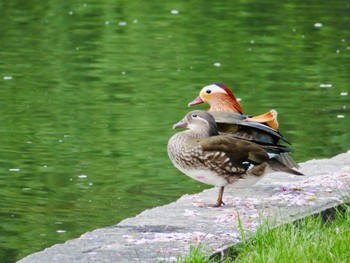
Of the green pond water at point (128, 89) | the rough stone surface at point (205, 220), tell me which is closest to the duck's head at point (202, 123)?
the rough stone surface at point (205, 220)

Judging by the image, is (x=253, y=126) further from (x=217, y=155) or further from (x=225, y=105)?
(x=225, y=105)

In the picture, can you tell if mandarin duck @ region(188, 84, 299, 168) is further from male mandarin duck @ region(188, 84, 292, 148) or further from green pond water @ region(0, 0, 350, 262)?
green pond water @ region(0, 0, 350, 262)

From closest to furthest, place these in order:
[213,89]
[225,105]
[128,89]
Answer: [225,105] < [213,89] < [128,89]

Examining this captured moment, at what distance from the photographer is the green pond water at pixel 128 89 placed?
8250 mm

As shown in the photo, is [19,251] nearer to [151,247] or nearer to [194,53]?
[151,247]

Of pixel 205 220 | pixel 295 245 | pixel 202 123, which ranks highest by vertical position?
pixel 202 123

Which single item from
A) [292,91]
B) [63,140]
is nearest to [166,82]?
[292,91]

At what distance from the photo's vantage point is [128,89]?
1278cm

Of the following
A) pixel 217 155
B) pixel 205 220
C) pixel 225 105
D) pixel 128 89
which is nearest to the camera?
pixel 205 220

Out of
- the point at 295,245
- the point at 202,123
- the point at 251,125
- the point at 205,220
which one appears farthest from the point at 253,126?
the point at 295,245

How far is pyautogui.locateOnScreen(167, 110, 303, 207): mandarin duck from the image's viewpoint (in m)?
6.49

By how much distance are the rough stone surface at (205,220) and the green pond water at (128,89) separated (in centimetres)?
102

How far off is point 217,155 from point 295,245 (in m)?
1.29

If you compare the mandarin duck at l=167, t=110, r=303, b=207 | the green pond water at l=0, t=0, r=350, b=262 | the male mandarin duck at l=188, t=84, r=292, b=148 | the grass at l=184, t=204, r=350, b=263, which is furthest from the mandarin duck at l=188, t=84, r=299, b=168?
the green pond water at l=0, t=0, r=350, b=262
